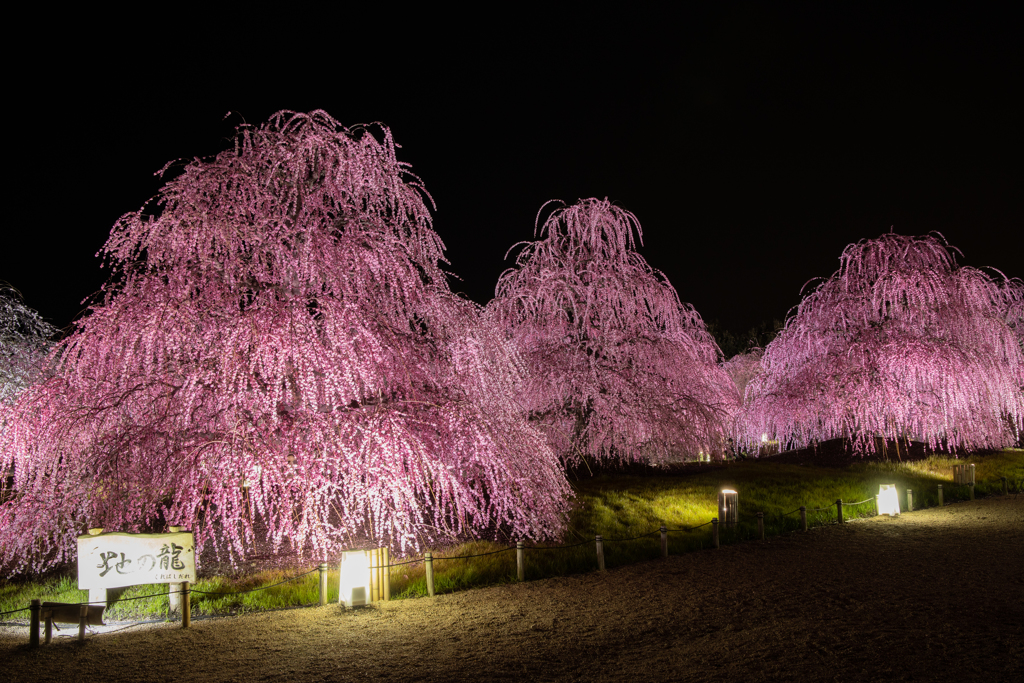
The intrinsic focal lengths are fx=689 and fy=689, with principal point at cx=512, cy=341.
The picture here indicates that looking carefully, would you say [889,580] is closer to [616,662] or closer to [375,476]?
[616,662]

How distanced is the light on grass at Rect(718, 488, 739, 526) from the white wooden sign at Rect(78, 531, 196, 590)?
29.6ft

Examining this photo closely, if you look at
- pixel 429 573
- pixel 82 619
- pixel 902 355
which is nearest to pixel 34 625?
pixel 82 619

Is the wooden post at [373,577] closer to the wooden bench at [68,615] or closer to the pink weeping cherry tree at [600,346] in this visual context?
the wooden bench at [68,615]

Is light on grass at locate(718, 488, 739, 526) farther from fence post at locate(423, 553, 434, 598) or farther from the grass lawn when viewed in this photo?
fence post at locate(423, 553, 434, 598)

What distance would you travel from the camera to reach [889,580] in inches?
332

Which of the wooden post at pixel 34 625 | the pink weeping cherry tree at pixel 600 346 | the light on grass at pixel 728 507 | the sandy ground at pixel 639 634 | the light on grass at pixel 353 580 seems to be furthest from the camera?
the pink weeping cherry tree at pixel 600 346

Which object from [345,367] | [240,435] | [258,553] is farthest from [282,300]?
[258,553]

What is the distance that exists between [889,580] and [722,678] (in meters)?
4.22

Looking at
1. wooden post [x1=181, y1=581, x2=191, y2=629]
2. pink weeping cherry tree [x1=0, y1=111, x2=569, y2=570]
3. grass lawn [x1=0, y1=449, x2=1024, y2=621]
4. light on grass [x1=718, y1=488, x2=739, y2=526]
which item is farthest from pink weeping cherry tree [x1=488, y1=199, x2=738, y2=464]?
wooden post [x1=181, y1=581, x2=191, y2=629]

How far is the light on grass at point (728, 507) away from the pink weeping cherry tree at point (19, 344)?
1617 centimetres

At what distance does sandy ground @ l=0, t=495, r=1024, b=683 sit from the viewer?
18.8 feet

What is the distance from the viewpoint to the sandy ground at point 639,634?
18.8 ft

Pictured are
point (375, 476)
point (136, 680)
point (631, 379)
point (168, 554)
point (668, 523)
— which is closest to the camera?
point (136, 680)

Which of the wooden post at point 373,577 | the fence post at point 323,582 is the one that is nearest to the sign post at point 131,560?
the fence post at point 323,582
